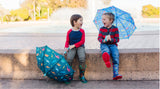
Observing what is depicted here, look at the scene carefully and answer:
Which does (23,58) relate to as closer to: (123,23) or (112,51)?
(112,51)

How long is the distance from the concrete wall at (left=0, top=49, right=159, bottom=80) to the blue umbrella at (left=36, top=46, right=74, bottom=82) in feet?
1.58

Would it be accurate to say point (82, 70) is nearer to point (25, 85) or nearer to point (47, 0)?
point (25, 85)

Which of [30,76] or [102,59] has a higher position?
[102,59]

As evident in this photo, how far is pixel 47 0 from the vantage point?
6391 centimetres

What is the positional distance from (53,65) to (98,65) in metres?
0.99

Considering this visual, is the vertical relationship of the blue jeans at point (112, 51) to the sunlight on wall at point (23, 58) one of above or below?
above

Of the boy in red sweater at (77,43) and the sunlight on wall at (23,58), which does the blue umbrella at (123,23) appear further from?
the sunlight on wall at (23,58)

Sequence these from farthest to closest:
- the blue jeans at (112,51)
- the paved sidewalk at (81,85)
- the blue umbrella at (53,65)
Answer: the blue jeans at (112,51) < the paved sidewalk at (81,85) < the blue umbrella at (53,65)

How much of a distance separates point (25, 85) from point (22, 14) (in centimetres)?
4770

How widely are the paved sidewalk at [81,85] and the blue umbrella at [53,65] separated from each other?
226 mm

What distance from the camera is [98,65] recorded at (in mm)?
3768

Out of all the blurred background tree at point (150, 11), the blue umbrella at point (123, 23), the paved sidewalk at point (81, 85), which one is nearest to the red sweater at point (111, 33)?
the blue umbrella at point (123, 23)

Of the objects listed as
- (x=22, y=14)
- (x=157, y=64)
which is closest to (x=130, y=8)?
(x=22, y=14)

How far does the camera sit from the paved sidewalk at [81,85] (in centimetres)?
340
